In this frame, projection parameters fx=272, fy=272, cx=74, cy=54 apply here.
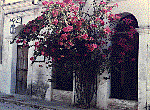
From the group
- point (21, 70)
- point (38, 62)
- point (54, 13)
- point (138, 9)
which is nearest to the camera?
point (54, 13)

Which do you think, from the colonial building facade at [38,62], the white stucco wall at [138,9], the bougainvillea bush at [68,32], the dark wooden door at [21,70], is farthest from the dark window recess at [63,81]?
the white stucco wall at [138,9]

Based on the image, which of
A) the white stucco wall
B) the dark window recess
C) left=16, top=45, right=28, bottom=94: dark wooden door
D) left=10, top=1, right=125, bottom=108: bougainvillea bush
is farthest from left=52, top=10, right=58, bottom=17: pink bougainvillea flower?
left=16, top=45, right=28, bottom=94: dark wooden door

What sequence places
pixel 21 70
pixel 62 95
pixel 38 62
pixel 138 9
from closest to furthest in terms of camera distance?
1. pixel 138 9
2. pixel 62 95
3. pixel 38 62
4. pixel 21 70

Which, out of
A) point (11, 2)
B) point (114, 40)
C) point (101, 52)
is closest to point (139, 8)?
point (114, 40)

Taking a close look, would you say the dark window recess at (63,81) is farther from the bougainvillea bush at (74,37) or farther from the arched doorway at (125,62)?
the arched doorway at (125,62)

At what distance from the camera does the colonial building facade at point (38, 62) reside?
9.27 m

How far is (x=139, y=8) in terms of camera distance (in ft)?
31.5

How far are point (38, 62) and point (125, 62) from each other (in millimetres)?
4724

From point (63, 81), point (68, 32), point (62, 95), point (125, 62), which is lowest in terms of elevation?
point (62, 95)

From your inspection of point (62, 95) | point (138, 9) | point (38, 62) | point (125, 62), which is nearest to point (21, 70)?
point (38, 62)

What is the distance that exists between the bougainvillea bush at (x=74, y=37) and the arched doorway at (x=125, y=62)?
0.35 meters

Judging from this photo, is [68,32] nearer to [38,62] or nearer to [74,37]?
[74,37]

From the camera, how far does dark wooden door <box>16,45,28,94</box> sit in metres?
14.7

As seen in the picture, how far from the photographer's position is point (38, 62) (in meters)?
13.2
